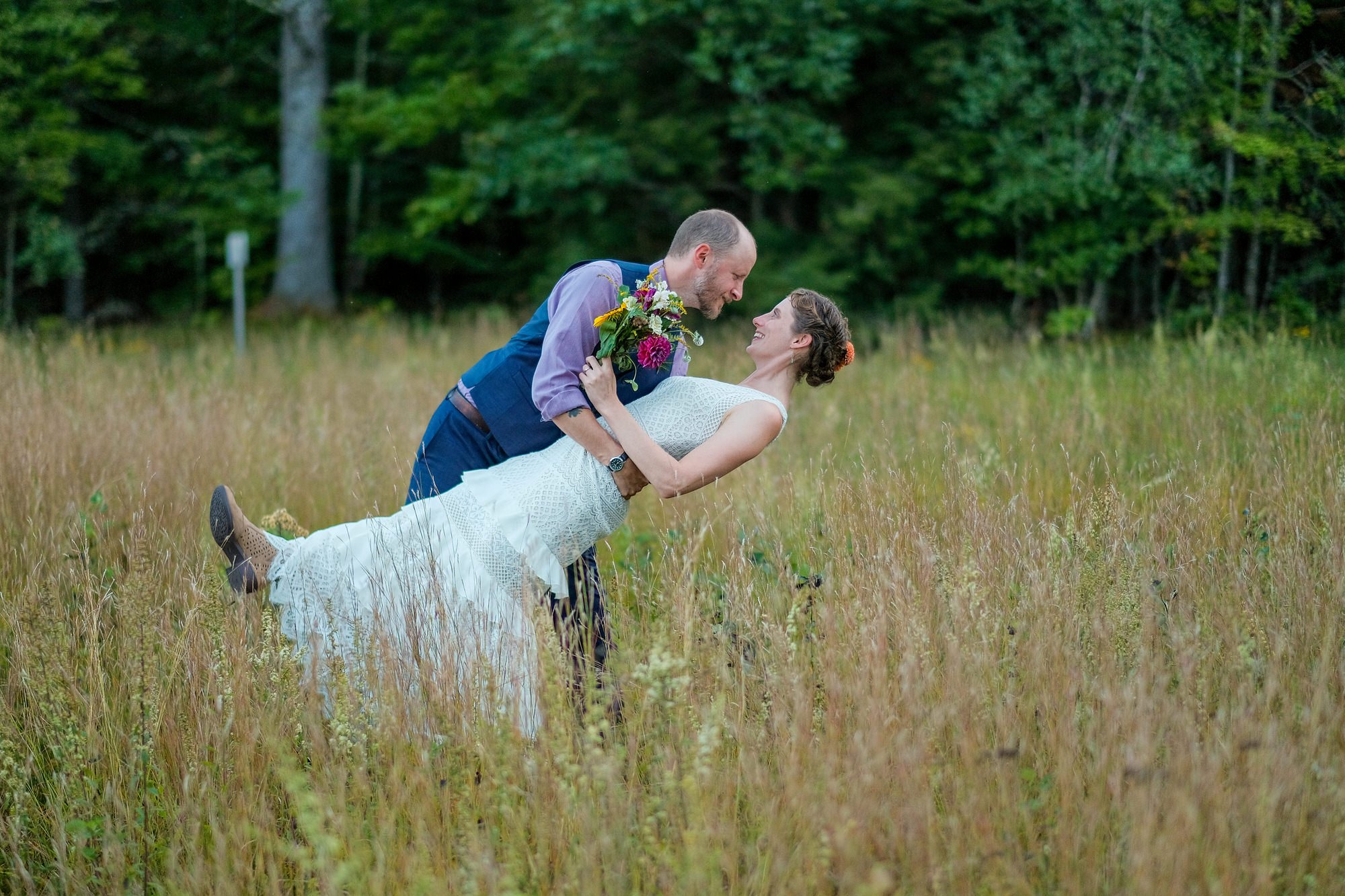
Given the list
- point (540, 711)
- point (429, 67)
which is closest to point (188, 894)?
point (540, 711)

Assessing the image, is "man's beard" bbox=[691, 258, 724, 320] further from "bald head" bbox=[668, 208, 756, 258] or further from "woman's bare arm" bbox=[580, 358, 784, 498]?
"woman's bare arm" bbox=[580, 358, 784, 498]

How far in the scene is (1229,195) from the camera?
10.9 m

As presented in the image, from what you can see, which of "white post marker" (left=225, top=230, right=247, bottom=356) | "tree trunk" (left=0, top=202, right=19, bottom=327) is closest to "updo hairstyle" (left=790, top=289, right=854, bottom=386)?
"white post marker" (left=225, top=230, right=247, bottom=356)

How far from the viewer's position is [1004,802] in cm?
232

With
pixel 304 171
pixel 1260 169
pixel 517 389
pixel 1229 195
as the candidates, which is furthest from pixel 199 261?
pixel 517 389

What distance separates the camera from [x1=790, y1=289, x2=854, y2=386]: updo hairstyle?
3336mm

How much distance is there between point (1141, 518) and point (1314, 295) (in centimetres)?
816

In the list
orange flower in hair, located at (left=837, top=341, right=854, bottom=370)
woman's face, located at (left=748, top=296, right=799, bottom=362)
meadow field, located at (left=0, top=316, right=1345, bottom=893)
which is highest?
woman's face, located at (left=748, top=296, right=799, bottom=362)

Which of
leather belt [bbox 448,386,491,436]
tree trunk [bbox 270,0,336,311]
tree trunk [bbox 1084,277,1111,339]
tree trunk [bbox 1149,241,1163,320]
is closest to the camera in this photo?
leather belt [bbox 448,386,491,436]

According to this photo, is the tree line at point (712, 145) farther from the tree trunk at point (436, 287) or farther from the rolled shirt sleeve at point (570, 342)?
the rolled shirt sleeve at point (570, 342)

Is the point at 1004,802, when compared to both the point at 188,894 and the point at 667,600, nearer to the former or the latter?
the point at 667,600

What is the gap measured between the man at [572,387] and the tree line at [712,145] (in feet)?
25.1

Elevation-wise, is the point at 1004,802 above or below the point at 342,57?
below

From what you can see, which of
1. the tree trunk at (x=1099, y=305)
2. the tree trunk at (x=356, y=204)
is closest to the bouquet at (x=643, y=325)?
the tree trunk at (x=1099, y=305)
